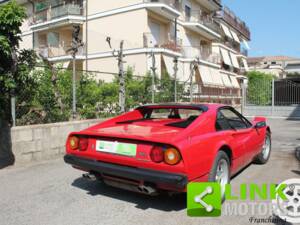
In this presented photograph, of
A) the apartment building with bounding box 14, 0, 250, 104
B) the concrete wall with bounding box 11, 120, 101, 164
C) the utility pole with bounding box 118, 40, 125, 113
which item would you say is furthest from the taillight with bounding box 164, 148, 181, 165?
the apartment building with bounding box 14, 0, 250, 104

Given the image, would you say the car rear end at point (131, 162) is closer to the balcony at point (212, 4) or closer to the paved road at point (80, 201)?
the paved road at point (80, 201)

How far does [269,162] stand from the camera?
647cm

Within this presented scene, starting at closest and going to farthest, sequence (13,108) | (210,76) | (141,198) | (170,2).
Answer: (141,198) → (13,108) → (170,2) → (210,76)

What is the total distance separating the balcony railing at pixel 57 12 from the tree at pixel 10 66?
19205 mm

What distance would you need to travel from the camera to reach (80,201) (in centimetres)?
407

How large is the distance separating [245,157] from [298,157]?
8.91 feet

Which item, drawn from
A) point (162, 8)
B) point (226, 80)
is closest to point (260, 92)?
point (162, 8)

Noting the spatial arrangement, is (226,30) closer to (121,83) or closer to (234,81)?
(234,81)

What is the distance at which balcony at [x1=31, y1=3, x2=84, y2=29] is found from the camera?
23922 millimetres

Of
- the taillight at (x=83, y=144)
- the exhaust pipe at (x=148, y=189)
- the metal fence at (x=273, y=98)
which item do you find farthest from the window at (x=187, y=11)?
the exhaust pipe at (x=148, y=189)

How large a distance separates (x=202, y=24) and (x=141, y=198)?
84.6 ft

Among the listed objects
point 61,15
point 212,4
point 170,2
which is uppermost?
point 212,4

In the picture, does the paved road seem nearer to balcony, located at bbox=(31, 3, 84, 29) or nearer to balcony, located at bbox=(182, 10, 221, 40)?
balcony, located at bbox=(31, 3, 84, 29)

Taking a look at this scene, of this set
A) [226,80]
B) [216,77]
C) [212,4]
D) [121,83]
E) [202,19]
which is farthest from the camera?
[226,80]
